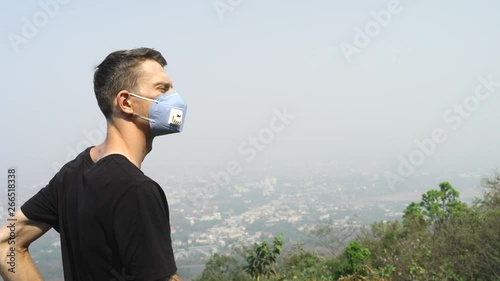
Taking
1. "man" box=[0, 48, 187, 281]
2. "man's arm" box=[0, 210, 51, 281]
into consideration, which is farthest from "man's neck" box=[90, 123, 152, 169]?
"man's arm" box=[0, 210, 51, 281]

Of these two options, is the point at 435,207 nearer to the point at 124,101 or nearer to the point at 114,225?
the point at 124,101

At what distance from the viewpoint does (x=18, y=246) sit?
5.43ft

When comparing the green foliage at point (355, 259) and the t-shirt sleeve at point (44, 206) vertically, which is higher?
the t-shirt sleeve at point (44, 206)

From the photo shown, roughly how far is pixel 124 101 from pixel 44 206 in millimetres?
436

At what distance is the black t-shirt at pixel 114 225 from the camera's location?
1273mm

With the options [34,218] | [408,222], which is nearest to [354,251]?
[408,222]

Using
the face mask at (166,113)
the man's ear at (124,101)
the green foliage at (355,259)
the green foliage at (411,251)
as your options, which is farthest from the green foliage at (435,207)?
the man's ear at (124,101)

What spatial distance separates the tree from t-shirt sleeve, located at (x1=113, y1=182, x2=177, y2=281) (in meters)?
20.1

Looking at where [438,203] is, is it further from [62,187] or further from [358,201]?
[358,201]

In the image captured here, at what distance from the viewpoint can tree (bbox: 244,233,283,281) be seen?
21141 millimetres

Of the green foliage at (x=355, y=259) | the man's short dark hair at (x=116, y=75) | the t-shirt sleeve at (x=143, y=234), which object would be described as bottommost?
the green foliage at (x=355, y=259)

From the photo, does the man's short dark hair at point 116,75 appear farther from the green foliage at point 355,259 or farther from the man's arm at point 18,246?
the green foliage at point 355,259

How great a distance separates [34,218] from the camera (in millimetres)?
1649

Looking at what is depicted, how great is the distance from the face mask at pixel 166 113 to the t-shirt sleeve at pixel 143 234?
0.98 feet
